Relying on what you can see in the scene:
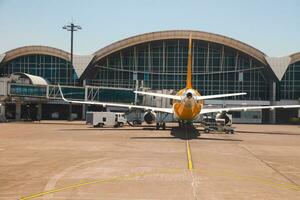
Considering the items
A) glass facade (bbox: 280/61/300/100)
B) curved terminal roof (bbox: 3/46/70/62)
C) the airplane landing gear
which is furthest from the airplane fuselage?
curved terminal roof (bbox: 3/46/70/62)

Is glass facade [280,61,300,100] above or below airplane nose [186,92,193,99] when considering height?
above

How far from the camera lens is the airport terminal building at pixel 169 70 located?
10119 centimetres

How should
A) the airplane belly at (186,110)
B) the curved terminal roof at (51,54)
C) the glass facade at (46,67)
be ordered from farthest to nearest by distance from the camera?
the glass facade at (46,67), the curved terminal roof at (51,54), the airplane belly at (186,110)

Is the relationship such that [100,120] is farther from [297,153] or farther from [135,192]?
[135,192]

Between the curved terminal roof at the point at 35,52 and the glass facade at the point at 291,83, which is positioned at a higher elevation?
the curved terminal roof at the point at 35,52

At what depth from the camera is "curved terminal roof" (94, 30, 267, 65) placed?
101 meters

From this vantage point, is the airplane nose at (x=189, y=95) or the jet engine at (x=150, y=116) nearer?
the airplane nose at (x=189, y=95)

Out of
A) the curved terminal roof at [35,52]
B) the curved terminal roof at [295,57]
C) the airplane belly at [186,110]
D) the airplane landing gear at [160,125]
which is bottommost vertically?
the airplane landing gear at [160,125]

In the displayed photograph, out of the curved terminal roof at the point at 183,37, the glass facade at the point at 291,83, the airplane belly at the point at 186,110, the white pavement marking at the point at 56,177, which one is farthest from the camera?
the glass facade at the point at 291,83

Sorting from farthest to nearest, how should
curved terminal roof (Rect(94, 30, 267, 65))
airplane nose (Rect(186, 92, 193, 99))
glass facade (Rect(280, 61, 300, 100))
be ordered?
glass facade (Rect(280, 61, 300, 100)), curved terminal roof (Rect(94, 30, 267, 65)), airplane nose (Rect(186, 92, 193, 99))

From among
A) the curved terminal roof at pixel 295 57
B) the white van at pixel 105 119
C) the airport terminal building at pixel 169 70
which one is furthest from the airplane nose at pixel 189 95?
the curved terminal roof at pixel 295 57

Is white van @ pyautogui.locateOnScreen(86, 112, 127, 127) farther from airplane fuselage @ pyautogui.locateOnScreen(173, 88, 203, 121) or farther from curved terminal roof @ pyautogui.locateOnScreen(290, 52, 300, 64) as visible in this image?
curved terminal roof @ pyautogui.locateOnScreen(290, 52, 300, 64)

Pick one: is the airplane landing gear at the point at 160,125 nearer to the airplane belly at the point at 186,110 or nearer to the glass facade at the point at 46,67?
the airplane belly at the point at 186,110

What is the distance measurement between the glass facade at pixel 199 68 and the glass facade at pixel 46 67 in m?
12.9
